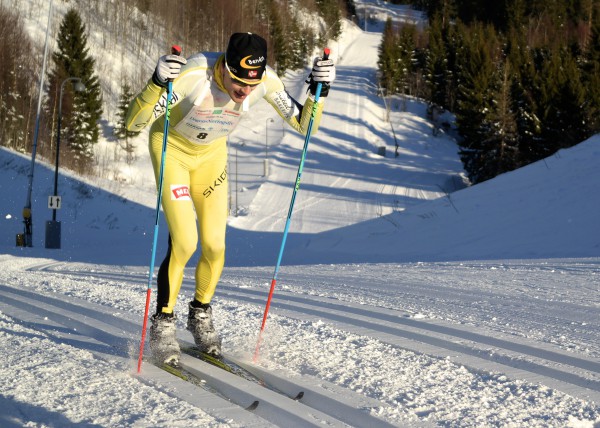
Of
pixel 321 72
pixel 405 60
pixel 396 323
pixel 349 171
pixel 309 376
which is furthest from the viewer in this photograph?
pixel 405 60

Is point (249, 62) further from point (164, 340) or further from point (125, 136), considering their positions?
point (125, 136)

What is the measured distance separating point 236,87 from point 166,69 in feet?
1.60

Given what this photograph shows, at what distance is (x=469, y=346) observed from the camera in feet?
16.6

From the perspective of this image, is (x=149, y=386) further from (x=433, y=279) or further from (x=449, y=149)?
(x=449, y=149)

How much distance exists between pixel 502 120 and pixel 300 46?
42.2m

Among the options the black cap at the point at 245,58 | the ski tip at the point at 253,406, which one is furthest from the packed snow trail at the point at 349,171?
the ski tip at the point at 253,406

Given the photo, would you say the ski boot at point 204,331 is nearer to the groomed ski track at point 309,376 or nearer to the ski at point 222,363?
the ski at point 222,363

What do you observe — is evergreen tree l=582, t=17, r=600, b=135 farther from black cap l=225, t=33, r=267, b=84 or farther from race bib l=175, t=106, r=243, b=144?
black cap l=225, t=33, r=267, b=84

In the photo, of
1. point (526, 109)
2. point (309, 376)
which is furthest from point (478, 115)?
point (309, 376)

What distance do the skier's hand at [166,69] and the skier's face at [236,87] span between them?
32cm

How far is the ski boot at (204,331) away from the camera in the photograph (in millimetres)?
5082

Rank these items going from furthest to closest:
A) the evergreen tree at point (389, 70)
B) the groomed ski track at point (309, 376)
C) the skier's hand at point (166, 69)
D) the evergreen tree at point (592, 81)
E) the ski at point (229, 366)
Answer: the evergreen tree at point (389, 70), the evergreen tree at point (592, 81), the skier's hand at point (166, 69), the ski at point (229, 366), the groomed ski track at point (309, 376)

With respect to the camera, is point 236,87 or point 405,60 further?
point 405,60

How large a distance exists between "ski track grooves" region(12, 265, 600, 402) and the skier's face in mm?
1921
